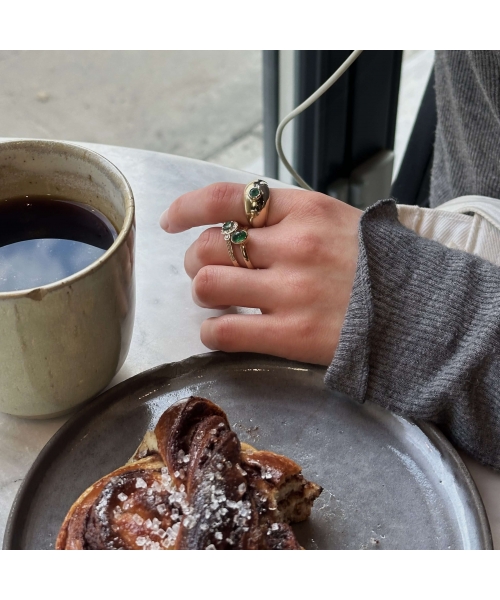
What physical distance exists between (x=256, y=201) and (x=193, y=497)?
0.34 m

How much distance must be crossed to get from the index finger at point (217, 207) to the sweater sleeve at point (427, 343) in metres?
0.10

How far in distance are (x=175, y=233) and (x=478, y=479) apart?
15.9 inches

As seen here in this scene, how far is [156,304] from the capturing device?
0.71 metres

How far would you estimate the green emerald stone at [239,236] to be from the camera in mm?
680

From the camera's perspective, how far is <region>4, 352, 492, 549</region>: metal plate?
1.63 ft

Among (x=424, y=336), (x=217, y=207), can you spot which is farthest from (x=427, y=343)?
(x=217, y=207)

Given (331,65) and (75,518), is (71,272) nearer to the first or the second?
(75,518)

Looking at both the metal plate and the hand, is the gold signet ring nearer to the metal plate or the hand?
the hand

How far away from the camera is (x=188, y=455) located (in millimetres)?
470

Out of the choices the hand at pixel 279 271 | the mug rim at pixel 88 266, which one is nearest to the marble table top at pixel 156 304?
the hand at pixel 279 271

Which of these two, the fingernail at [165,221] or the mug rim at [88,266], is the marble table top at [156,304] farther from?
the mug rim at [88,266]

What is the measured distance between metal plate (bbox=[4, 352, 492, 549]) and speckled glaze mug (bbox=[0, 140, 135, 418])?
33 millimetres

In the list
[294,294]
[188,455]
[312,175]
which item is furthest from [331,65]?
[188,455]

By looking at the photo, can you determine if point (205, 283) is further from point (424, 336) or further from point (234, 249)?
point (424, 336)
